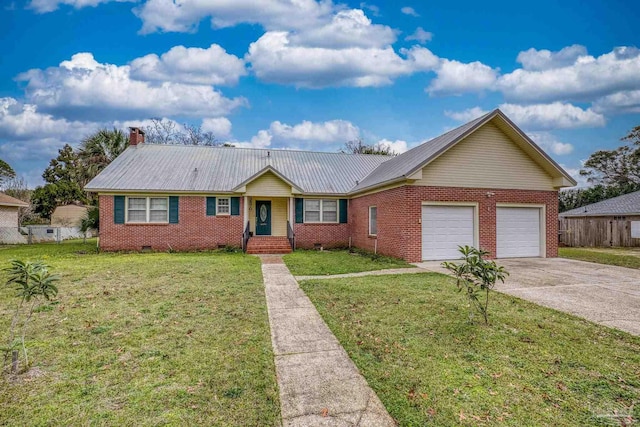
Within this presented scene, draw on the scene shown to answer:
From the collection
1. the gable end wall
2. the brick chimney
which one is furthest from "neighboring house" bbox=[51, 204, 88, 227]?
the gable end wall

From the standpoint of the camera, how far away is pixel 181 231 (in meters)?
15.3

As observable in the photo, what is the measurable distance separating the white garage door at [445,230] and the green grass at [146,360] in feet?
23.6

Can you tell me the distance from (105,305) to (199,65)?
54.7 feet

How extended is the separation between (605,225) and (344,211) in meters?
16.7

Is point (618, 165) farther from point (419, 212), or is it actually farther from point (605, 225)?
point (419, 212)

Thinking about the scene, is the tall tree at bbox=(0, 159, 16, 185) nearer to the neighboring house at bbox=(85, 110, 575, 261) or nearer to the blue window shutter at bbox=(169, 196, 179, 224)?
the neighboring house at bbox=(85, 110, 575, 261)

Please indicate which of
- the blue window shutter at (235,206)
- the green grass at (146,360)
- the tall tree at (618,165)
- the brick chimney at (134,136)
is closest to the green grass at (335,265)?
the green grass at (146,360)

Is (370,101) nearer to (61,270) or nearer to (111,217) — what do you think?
(111,217)

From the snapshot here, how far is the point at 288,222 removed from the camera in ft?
53.9

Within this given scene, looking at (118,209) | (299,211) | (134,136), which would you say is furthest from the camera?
(134,136)

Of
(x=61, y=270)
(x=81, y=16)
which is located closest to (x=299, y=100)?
(x=81, y=16)

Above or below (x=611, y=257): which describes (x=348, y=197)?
above

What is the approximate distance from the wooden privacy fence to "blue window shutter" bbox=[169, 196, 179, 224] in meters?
23.5

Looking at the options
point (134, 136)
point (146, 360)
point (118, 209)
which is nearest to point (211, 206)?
point (118, 209)
